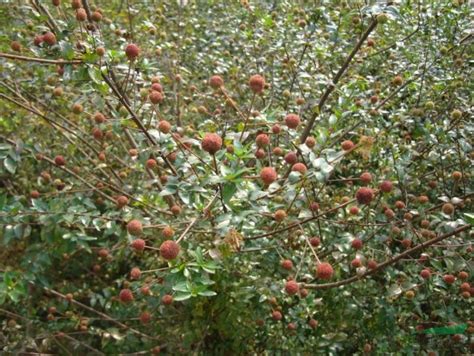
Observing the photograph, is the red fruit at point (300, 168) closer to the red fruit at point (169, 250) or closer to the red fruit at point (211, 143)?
the red fruit at point (211, 143)

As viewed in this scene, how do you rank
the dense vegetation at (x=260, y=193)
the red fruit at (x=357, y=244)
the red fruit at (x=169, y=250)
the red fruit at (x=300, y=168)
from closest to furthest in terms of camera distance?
the red fruit at (x=169, y=250)
the red fruit at (x=300, y=168)
the dense vegetation at (x=260, y=193)
the red fruit at (x=357, y=244)

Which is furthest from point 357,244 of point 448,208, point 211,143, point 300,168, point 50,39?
point 50,39

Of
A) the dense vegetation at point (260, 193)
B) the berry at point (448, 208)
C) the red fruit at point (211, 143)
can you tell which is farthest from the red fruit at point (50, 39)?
the berry at point (448, 208)

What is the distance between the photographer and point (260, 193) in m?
1.49

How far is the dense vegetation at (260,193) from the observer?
1.60 meters

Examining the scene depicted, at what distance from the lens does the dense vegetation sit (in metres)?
1.60

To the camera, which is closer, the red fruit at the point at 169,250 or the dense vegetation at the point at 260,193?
the red fruit at the point at 169,250

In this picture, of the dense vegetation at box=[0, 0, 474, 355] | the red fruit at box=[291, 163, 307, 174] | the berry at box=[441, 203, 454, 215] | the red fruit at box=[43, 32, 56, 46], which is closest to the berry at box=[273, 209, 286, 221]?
the dense vegetation at box=[0, 0, 474, 355]

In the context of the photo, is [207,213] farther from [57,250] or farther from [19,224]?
[57,250]

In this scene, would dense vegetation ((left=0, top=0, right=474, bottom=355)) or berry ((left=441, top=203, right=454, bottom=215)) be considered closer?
dense vegetation ((left=0, top=0, right=474, bottom=355))

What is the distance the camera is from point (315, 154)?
1.56m

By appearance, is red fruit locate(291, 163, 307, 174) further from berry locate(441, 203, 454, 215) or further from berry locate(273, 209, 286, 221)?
berry locate(441, 203, 454, 215)

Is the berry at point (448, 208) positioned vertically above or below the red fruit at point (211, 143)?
below

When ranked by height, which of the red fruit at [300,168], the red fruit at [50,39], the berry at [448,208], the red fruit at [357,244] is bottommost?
the red fruit at [357,244]
